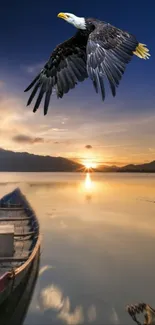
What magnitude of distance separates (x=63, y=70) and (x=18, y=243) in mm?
12016

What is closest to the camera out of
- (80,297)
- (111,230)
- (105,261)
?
(80,297)

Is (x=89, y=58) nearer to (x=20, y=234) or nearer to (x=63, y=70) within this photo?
(x=63, y=70)

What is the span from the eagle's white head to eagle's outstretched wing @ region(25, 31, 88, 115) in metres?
0.76

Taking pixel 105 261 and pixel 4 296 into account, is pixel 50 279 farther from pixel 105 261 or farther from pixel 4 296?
pixel 4 296

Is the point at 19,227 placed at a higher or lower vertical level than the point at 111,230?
higher

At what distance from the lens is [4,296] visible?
9750 mm

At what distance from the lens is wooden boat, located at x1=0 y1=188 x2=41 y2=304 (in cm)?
956

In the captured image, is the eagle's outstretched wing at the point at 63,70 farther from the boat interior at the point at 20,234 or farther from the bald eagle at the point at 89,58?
the boat interior at the point at 20,234

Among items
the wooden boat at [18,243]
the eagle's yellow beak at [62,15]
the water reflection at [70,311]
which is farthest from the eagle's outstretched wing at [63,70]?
the water reflection at [70,311]

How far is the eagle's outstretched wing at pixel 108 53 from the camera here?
2836mm

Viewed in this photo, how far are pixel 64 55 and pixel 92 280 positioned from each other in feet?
50.7

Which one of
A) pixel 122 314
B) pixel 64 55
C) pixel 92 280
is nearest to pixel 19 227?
pixel 92 280

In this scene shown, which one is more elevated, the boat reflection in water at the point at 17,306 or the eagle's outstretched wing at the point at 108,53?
the eagle's outstretched wing at the point at 108,53

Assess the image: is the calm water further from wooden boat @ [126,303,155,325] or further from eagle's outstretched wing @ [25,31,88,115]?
eagle's outstretched wing @ [25,31,88,115]
